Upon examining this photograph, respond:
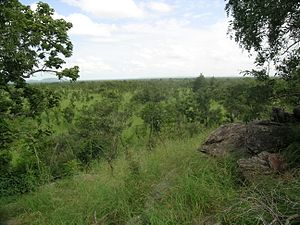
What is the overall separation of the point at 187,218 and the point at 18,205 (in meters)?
4.35

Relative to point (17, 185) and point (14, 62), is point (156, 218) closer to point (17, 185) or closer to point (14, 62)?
point (14, 62)

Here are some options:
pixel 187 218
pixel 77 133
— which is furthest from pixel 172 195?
pixel 77 133

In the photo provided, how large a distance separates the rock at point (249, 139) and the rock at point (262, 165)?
22.7 inches

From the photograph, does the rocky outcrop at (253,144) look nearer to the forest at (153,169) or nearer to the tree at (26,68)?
the forest at (153,169)

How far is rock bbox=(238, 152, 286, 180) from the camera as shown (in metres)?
5.30

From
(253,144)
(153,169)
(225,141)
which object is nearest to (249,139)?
(253,144)

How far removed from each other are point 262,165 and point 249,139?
1091 millimetres

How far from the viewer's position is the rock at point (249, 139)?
632 cm

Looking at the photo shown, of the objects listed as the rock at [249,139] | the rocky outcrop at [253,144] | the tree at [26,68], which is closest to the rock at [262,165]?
the rocky outcrop at [253,144]

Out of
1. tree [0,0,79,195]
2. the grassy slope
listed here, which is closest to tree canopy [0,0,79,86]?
tree [0,0,79,195]

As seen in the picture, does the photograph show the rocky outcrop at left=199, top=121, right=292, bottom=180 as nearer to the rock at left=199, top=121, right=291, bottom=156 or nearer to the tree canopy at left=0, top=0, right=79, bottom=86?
the rock at left=199, top=121, right=291, bottom=156

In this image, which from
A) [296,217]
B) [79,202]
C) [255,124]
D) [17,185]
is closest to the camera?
[296,217]

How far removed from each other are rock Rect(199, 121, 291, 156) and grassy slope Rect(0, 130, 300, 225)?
393mm

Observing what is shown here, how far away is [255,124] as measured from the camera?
7109 millimetres
